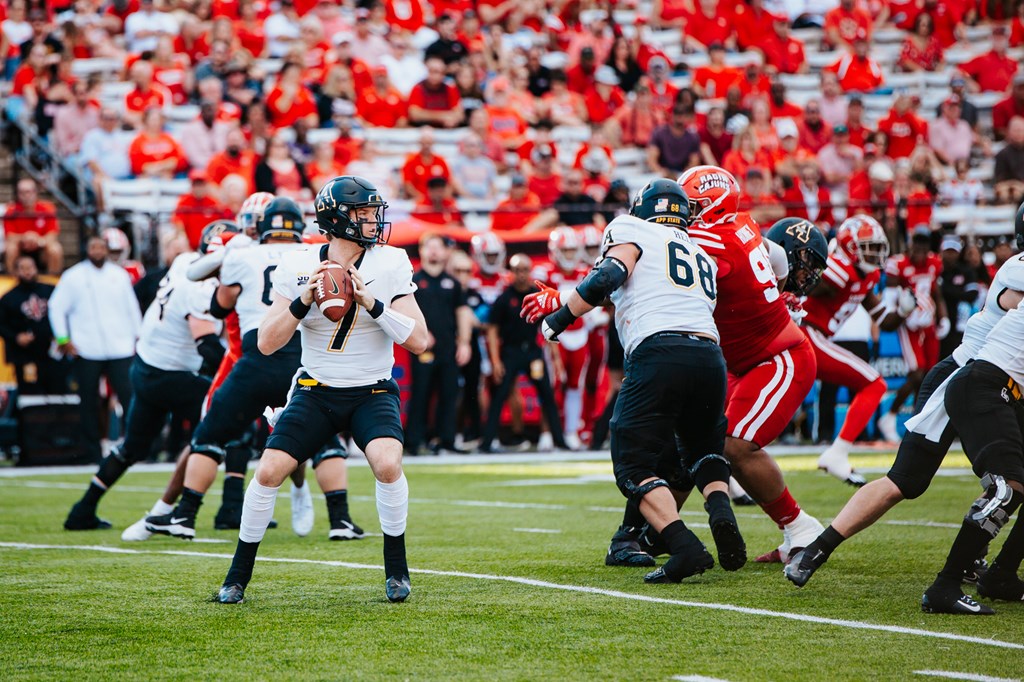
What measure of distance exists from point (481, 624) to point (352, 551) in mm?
2610

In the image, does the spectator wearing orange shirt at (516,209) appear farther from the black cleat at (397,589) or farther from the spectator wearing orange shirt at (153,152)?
the black cleat at (397,589)

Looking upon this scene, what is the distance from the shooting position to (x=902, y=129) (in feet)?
65.1

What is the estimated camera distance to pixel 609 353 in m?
15.6

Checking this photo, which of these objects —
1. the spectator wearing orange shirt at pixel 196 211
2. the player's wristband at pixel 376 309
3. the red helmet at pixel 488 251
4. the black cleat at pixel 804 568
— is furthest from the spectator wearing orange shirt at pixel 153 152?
the black cleat at pixel 804 568

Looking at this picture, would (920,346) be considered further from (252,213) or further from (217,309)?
(217,309)

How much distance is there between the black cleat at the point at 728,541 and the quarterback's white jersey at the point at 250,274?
3.16 meters

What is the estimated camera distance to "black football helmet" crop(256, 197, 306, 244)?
8.52 meters

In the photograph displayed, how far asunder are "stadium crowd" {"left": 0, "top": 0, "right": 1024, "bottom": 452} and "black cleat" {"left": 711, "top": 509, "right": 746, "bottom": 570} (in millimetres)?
7987

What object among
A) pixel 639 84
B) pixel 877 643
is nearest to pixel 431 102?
pixel 639 84

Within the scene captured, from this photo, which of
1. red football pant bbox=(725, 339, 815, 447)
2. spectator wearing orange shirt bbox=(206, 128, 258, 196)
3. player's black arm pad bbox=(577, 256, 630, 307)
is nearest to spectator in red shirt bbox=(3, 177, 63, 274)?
spectator wearing orange shirt bbox=(206, 128, 258, 196)

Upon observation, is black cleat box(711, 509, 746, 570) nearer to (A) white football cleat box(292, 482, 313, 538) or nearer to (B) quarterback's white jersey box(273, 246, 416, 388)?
(B) quarterback's white jersey box(273, 246, 416, 388)

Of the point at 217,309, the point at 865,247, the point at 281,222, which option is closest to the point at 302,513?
the point at 217,309

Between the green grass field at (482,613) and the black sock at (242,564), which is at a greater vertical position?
the black sock at (242,564)

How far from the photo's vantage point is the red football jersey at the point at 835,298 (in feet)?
32.5
